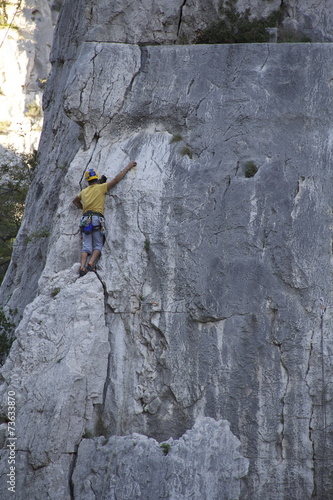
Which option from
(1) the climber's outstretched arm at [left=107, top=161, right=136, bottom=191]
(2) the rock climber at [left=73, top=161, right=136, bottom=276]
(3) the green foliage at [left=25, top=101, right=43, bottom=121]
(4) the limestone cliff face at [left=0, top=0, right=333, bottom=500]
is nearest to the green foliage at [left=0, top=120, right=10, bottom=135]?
(3) the green foliage at [left=25, top=101, right=43, bottom=121]

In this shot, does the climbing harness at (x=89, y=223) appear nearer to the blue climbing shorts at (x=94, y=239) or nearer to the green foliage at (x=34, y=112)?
the blue climbing shorts at (x=94, y=239)

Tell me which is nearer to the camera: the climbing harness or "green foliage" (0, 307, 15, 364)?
the climbing harness

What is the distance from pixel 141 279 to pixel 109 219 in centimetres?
116

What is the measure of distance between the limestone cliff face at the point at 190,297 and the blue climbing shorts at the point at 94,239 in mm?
273

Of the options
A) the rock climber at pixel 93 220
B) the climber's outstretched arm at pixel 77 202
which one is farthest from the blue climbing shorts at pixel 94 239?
the climber's outstretched arm at pixel 77 202

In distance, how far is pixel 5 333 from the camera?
37.9 feet

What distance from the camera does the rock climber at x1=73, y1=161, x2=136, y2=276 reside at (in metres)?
9.62

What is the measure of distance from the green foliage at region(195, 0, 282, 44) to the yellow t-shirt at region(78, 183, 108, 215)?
3951 millimetres

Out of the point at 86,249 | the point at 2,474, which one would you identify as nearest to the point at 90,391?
the point at 2,474

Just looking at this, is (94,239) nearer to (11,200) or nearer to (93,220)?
(93,220)

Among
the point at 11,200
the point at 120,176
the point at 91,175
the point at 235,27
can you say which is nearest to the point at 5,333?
the point at 91,175

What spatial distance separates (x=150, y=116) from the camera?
1027 centimetres

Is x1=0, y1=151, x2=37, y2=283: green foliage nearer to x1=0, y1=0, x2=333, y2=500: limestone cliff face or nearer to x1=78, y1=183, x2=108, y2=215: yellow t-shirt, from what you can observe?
x1=0, y1=0, x2=333, y2=500: limestone cliff face

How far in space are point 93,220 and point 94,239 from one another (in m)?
0.32
